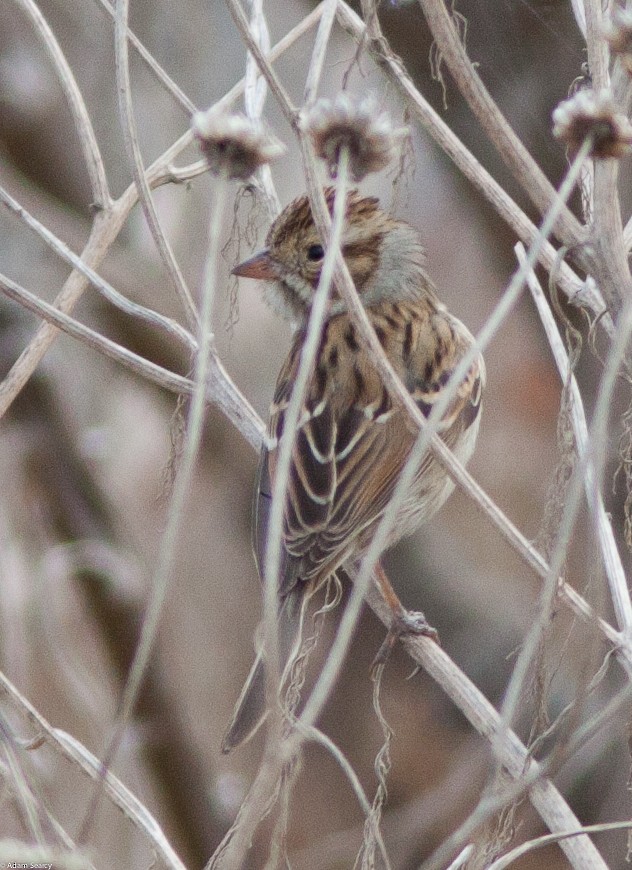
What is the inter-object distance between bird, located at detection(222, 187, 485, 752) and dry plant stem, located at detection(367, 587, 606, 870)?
361mm

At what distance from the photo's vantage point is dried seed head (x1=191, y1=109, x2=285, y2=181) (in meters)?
1.89

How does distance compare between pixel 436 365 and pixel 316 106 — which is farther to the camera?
pixel 436 365

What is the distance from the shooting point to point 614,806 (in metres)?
4.27

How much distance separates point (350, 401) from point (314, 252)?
0.45 metres

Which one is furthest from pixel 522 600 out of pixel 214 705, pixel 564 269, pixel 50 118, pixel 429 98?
pixel 50 118

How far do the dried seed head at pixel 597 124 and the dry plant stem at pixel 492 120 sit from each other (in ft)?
1.02

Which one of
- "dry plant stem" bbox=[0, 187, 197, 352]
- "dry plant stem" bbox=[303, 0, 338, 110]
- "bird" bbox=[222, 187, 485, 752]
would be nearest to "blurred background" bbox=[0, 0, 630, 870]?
"bird" bbox=[222, 187, 485, 752]

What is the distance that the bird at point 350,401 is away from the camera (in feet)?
11.2

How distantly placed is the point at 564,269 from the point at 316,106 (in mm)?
1175

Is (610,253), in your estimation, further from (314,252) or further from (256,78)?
(314,252)

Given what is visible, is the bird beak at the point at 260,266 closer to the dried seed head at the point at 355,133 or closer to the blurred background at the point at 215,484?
the blurred background at the point at 215,484

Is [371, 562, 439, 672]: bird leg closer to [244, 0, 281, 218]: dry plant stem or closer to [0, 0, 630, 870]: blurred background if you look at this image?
[0, 0, 630, 870]: blurred background

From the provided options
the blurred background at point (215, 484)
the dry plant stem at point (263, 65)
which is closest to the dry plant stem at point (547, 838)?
the dry plant stem at point (263, 65)

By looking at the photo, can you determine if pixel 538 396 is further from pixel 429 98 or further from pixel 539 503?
pixel 429 98
